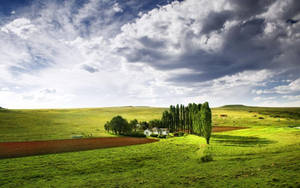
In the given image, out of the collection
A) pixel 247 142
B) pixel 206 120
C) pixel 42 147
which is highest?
pixel 206 120

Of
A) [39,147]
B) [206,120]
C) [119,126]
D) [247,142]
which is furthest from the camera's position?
[119,126]

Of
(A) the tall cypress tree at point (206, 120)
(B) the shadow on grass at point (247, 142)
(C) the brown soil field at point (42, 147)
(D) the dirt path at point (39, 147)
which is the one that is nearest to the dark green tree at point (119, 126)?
(C) the brown soil field at point (42, 147)

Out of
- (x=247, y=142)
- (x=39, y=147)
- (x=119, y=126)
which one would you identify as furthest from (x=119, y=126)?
(x=247, y=142)

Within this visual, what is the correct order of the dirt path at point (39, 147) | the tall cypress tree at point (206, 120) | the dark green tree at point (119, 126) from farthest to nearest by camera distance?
1. the dark green tree at point (119, 126)
2. the tall cypress tree at point (206, 120)
3. the dirt path at point (39, 147)

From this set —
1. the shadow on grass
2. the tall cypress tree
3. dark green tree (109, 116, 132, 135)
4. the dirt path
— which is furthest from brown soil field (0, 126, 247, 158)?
the shadow on grass

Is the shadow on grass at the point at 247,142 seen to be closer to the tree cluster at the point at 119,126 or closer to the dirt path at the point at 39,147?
the dirt path at the point at 39,147

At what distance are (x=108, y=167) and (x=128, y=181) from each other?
8668 mm

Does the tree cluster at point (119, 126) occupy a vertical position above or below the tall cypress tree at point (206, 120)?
below

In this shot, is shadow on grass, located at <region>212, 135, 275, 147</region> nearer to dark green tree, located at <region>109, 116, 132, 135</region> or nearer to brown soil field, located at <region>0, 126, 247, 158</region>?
brown soil field, located at <region>0, 126, 247, 158</region>

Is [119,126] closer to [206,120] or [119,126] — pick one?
[119,126]

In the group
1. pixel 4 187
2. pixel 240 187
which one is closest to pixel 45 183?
pixel 4 187

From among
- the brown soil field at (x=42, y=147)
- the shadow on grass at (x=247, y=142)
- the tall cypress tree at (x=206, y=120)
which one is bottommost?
the brown soil field at (x=42, y=147)

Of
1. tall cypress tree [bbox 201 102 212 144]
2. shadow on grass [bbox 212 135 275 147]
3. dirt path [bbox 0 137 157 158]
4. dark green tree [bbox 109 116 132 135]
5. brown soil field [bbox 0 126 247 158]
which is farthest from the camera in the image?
dark green tree [bbox 109 116 132 135]

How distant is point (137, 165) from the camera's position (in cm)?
3002
